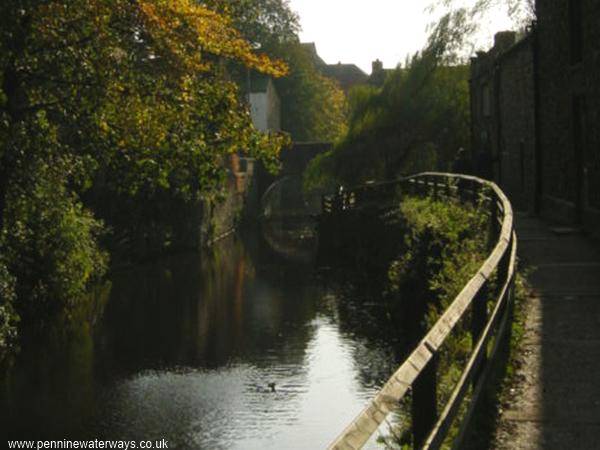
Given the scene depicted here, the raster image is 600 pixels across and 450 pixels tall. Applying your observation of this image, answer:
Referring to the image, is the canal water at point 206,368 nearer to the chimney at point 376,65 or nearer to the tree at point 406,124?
the tree at point 406,124

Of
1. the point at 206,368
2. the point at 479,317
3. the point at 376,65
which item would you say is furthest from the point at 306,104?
the point at 479,317

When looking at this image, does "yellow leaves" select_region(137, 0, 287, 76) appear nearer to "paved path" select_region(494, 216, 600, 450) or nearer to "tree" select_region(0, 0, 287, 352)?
"tree" select_region(0, 0, 287, 352)

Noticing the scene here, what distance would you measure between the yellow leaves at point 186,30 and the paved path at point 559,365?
278 inches

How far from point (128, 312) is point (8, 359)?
22.4 ft

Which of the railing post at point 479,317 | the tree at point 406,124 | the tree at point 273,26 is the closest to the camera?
the railing post at point 479,317

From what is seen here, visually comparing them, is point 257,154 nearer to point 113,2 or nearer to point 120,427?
point 113,2

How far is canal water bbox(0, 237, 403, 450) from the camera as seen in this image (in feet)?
49.5

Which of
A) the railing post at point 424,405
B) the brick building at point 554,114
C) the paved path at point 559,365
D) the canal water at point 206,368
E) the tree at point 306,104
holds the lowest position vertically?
the canal water at point 206,368

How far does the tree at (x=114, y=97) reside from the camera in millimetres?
14414

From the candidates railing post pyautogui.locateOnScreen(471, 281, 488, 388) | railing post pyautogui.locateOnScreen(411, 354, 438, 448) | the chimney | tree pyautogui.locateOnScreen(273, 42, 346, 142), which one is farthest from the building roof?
railing post pyautogui.locateOnScreen(411, 354, 438, 448)

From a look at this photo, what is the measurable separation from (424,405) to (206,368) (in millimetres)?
15482

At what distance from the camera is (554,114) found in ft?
66.2

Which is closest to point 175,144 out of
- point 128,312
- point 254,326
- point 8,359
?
point 8,359

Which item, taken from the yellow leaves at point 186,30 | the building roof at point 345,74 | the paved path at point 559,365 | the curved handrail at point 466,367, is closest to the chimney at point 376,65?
the building roof at point 345,74
